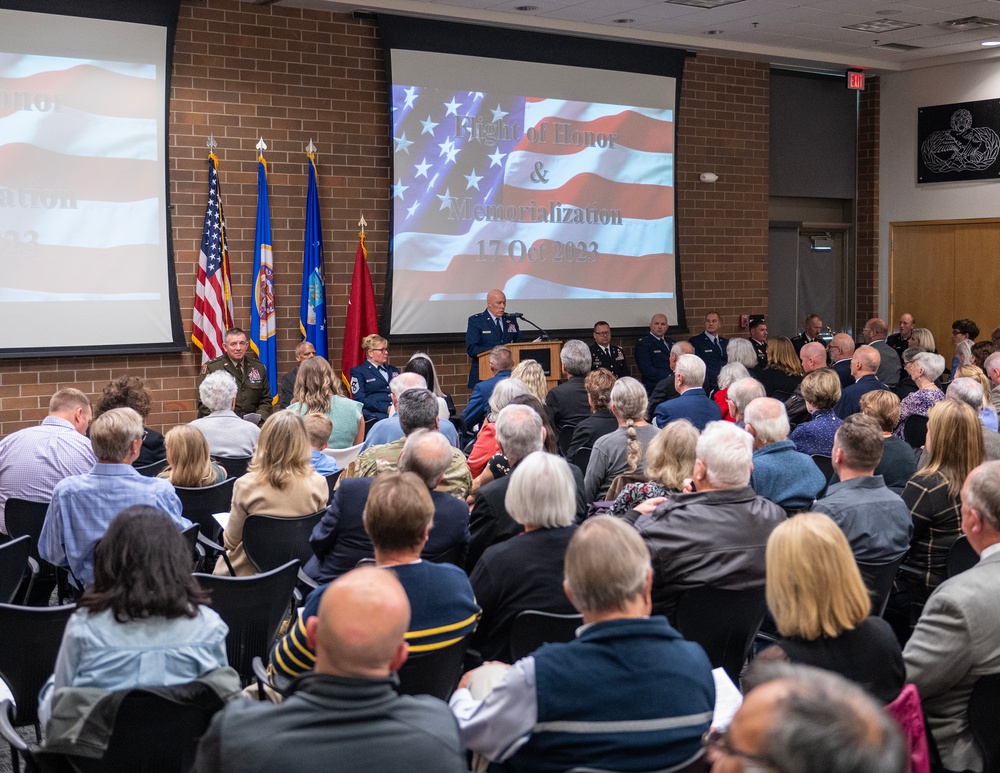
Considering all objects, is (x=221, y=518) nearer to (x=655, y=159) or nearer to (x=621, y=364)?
(x=621, y=364)

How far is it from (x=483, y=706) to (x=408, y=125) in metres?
8.12

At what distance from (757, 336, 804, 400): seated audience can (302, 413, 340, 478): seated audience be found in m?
4.67

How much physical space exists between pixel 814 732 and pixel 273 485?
3194 millimetres

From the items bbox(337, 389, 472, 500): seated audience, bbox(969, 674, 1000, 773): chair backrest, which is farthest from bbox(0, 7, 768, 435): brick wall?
bbox(969, 674, 1000, 773): chair backrest

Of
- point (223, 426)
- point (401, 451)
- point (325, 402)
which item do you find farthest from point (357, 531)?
point (325, 402)

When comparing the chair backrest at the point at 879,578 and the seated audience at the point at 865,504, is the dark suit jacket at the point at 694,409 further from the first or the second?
the chair backrest at the point at 879,578

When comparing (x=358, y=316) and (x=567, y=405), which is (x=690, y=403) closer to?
(x=567, y=405)

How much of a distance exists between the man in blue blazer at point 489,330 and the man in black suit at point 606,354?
3.75 feet

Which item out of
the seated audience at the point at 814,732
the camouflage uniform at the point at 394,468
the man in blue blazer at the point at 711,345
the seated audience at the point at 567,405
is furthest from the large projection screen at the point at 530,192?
the seated audience at the point at 814,732

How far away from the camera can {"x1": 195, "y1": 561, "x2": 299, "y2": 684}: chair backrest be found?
10.2 ft

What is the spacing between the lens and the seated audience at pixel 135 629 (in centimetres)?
229

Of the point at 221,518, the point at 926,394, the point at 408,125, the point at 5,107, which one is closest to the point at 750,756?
the point at 221,518

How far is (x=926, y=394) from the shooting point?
599cm

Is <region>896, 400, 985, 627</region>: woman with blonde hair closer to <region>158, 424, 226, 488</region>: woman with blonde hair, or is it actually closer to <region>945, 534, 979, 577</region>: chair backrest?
<region>945, 534, 979, 577</region>: chair backrest
